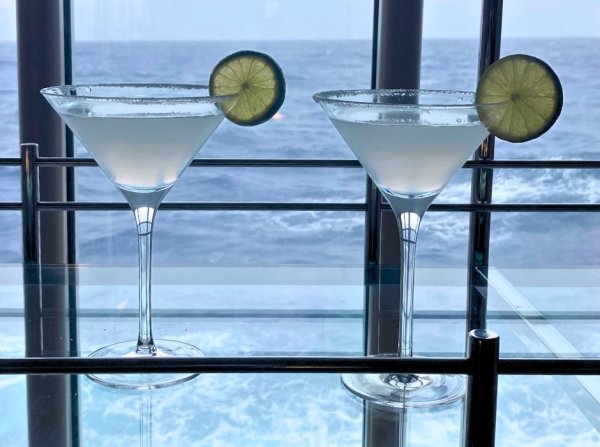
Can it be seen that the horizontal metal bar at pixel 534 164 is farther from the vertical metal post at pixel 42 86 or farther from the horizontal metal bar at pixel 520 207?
the vertical metal post at pixel 42 86

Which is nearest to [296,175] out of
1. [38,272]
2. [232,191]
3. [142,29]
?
[232,191]

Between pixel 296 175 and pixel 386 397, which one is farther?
pixel 296 175

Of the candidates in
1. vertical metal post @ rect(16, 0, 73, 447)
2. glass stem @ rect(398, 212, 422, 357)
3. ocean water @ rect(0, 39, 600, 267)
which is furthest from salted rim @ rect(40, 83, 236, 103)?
ocean water @ rect(0, 39, 600, 267)

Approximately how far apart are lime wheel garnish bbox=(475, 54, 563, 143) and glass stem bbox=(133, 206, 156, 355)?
355 millimetres

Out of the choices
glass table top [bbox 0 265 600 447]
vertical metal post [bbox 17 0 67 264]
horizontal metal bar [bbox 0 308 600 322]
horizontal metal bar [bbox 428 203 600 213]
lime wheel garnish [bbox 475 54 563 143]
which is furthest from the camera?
vertical metal post [bbox 17 0 67 264]

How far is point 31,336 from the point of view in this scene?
0.93 metres

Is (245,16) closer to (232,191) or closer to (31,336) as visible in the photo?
(232,191)

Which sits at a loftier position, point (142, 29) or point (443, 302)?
point (142, 29)

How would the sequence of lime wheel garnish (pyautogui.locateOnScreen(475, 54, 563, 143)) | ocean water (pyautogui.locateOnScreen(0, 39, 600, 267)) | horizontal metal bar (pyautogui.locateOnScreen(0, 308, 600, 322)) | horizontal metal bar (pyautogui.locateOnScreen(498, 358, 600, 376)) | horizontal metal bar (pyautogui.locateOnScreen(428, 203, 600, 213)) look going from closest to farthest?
horizontal metal bar (pyautogui.locateOnScreen(498, 358, 600, 376)) < lime wheel garnish (pyautogui.locateOnScreen(475, 54, 563, 143)) < horizontal metal bar (pyautogui.locateOnScreen(0, 308, 600, 322)) < horizontal metal bar (pyautogui.locateOnScreen(428, 203, 600, 213)) < ocean water (pyautogui.locateOnScreen(0, 39, 600, 267))

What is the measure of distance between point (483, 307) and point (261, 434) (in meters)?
0.45

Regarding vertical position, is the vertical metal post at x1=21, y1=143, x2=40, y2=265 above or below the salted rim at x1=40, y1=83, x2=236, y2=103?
below

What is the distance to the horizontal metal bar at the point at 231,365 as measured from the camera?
43 centimetres

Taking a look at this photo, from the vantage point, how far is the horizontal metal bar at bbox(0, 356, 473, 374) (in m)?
0.43

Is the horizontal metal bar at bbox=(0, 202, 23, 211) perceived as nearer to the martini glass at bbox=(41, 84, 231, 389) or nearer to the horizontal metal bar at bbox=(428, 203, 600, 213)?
the martini glass at bbox=(41, 84, 231, 389)
